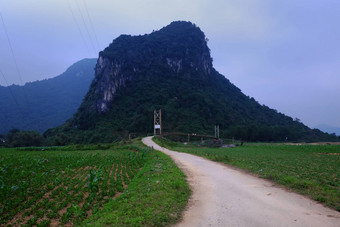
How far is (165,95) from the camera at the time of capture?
362 ft

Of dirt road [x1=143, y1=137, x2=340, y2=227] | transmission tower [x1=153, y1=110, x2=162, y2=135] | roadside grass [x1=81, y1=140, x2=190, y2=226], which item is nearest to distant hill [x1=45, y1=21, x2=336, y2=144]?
transmission tower [x1=153, y1=110, x2=162, y2=135]

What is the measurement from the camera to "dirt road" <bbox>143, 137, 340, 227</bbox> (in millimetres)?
6125

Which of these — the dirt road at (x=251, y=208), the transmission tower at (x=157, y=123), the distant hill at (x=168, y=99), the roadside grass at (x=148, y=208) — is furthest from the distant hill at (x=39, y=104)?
the dirt road at (x=251, y=208)

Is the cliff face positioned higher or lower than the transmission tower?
higher

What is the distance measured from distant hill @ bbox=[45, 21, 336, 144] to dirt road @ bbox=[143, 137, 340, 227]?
67408mm

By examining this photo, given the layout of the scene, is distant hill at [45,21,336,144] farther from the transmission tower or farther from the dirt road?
the dirt road

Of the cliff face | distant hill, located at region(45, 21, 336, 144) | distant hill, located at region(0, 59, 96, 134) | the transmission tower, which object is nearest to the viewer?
the transmission tower

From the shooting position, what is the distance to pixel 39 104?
504ft

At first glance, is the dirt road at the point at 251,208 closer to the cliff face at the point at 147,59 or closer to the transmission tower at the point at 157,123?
the transmission tower at the point at 157,123

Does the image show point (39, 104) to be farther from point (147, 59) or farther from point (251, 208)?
point (251, 208)

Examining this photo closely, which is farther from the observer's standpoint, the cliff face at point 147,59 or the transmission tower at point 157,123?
the cliff face at point 147,59

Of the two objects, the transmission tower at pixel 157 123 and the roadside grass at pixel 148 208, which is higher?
the transmission tower at pixel 157 123

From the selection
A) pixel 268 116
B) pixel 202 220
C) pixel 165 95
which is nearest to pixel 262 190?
pixel 202 220

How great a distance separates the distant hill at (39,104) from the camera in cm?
12694
